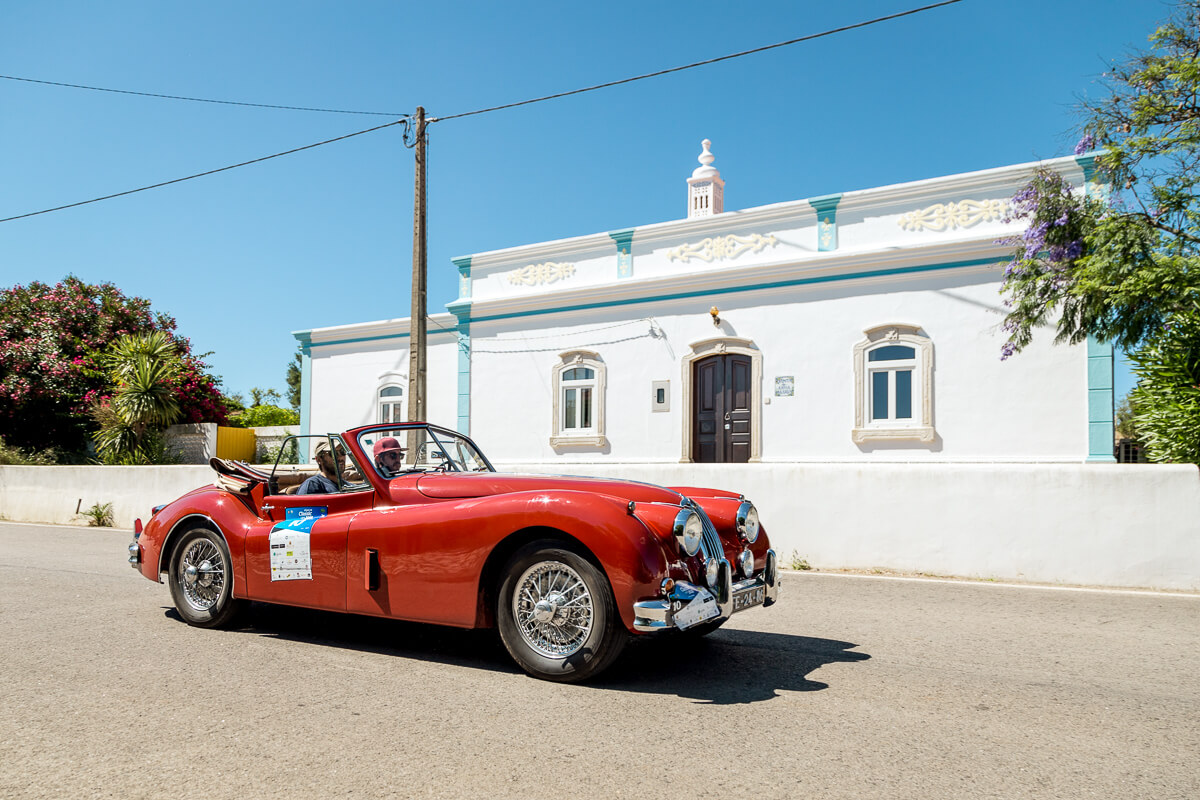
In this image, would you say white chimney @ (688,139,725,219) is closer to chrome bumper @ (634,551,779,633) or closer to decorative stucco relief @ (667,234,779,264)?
decorative stucco relief @ (667,234,779,264)

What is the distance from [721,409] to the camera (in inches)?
666

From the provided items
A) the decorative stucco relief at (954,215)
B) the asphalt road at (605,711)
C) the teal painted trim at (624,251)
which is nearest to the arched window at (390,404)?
the teal painted trim at (624,251)

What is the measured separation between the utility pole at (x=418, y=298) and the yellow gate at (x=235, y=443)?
Result: 9.21m

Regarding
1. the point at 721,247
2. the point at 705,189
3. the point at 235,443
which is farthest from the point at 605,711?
the point at 235,443

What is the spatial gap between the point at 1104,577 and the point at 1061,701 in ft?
17.8

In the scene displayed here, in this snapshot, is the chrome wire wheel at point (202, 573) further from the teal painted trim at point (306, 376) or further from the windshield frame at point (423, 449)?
the teal painted trim at point (306, 376)

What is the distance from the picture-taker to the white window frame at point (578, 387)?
59.5 feet

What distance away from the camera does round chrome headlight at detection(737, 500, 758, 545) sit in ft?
18.2

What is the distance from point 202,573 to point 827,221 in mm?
12896

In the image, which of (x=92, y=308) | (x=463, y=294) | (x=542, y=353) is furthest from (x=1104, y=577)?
(x=92, y=308)

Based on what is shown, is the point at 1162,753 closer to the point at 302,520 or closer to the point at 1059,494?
the point at 302,520

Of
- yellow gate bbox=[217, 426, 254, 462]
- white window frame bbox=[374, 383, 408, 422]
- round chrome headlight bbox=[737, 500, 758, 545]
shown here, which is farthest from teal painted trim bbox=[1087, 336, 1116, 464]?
yellow gate bbox=[217, 426, 254, 462]

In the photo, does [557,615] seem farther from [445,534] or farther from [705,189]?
[705,189]

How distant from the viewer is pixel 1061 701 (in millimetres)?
4539
